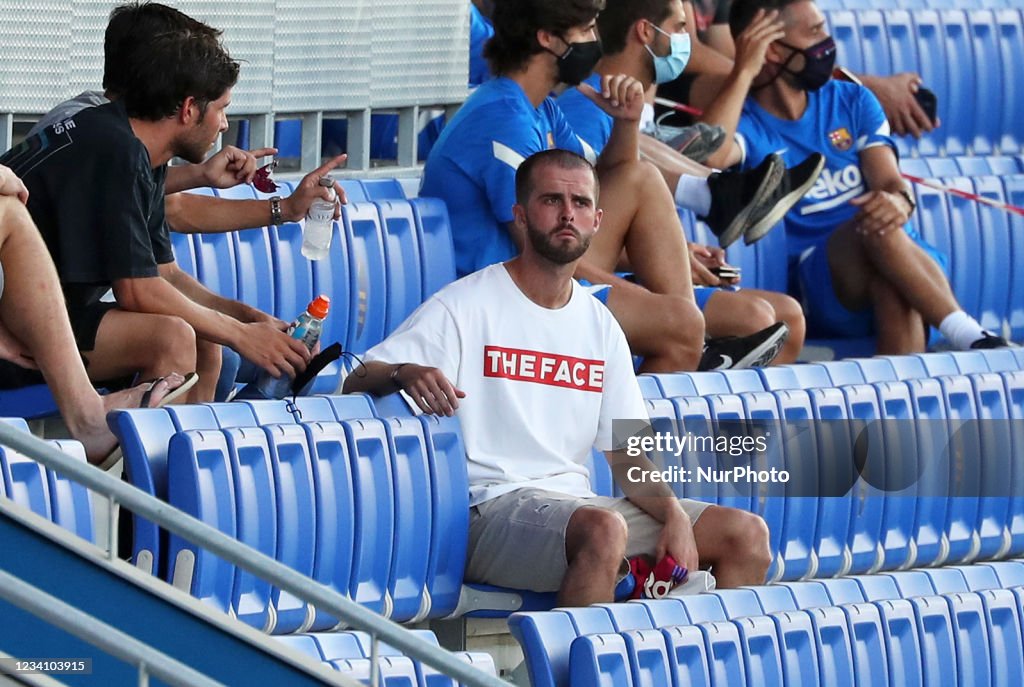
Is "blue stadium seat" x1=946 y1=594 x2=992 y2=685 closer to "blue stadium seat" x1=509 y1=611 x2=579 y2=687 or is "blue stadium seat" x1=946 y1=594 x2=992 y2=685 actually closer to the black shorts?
"blue stadium seat" x1=509 y1=611 x2=579 y2=687

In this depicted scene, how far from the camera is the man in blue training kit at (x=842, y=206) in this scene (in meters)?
6.70

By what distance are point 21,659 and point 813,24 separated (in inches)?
159

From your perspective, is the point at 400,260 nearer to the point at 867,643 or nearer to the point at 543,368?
the point at 543,368

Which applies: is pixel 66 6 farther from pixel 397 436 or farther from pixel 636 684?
pixel 636 684

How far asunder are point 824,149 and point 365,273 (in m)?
1.89

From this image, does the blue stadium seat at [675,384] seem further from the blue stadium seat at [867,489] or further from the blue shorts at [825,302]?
the blue shorts at [825,302]

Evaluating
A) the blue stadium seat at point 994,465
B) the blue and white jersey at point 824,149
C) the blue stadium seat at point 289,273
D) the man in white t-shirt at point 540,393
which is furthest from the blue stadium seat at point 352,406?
the blue and white jersey at point 824,149

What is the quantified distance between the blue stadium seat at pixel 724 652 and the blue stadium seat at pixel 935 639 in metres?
0.59

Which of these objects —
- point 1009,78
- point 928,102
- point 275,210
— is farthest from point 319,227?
point 1009,78

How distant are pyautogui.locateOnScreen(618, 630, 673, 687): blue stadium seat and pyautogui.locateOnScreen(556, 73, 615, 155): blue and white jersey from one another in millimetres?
2138

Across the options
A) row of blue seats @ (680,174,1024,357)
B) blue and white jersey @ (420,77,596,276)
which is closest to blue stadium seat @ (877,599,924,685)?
blue and white jersey @ (420,77,596,276)

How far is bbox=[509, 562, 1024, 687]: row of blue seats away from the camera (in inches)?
165

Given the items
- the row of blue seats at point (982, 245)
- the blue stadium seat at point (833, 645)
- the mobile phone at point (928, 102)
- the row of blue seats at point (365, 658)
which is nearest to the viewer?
the row of blue seats at point (365, 658)

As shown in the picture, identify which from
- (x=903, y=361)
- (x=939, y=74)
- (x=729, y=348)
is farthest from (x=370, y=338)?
(x=939, y=74)
